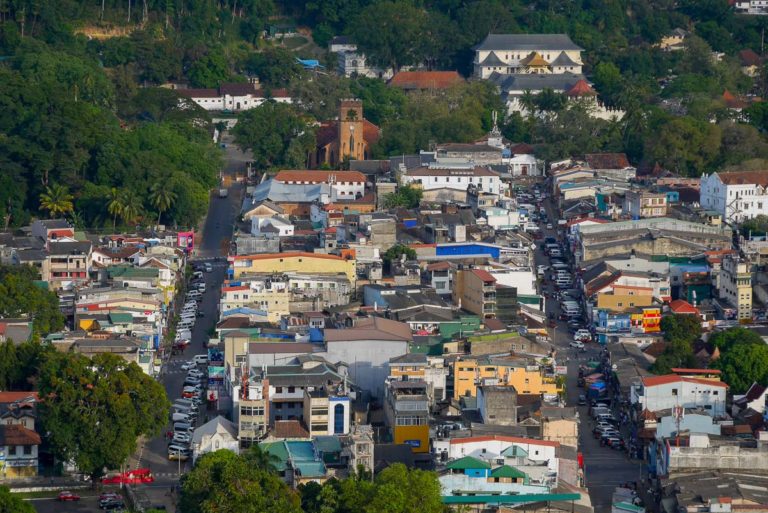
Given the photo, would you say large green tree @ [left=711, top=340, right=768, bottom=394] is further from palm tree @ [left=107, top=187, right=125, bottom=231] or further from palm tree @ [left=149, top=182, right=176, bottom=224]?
palm tree @ [left=107, top=187, right=125, bottom=231]

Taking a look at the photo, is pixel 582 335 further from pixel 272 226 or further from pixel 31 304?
pixel 31 304

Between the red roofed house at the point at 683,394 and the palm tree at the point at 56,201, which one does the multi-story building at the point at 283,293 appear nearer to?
the red roofed house at the point at 683,394

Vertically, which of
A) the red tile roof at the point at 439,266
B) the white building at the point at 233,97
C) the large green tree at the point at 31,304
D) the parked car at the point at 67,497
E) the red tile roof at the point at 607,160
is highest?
the white building at the point at 233,97

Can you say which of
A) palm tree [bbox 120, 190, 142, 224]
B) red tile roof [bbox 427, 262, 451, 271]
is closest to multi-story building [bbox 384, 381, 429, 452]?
red tile roof [bbox 427, 262, 451, 271]

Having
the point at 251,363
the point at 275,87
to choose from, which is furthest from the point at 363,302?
the point at 275,87

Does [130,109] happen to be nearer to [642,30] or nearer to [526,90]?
[526,90]

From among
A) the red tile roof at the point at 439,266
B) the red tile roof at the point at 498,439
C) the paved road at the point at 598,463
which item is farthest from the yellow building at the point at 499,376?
the red tile roof at the point at 439,266
